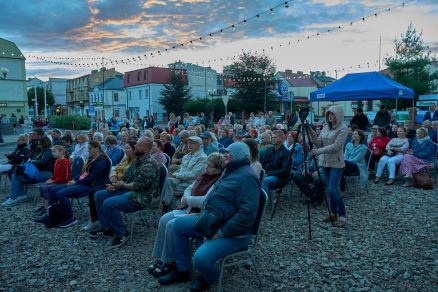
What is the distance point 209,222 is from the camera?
3.39 meters

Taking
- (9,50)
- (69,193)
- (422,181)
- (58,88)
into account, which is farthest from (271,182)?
(58,88)

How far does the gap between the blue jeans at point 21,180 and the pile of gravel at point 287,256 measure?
100cm

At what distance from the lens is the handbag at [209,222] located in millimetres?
3373

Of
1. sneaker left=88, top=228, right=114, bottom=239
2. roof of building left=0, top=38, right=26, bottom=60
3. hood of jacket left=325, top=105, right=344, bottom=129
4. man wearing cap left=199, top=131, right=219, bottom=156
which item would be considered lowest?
sneaker left=88, top=228, right=114, bottom=239

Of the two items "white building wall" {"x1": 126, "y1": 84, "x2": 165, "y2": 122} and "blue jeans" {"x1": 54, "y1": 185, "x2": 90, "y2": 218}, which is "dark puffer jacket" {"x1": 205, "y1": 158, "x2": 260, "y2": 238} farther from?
"white building wall" {"x1": 126, "y1": 84, "x2": 165, "y2": 122}

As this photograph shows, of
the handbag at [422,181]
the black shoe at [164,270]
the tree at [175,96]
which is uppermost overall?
the tree at [175,96]

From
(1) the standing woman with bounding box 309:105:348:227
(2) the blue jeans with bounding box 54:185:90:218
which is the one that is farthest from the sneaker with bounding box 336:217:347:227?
(2) the blue jeans with bounding box 54:185:90:218

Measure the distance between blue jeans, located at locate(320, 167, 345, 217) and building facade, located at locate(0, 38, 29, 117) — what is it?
→ 52.9m

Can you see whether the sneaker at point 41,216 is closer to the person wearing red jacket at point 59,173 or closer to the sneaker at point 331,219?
the person wearing red jacket at point 59,173

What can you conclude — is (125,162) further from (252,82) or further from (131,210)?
(252,82)

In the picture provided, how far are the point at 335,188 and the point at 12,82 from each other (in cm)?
5461

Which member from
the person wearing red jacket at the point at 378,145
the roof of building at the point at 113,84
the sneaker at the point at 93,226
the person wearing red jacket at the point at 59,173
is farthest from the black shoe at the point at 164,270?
the roof of building at the point at 113,84

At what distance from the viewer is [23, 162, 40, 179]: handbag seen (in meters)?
7.12

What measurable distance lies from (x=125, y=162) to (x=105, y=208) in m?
1.09
